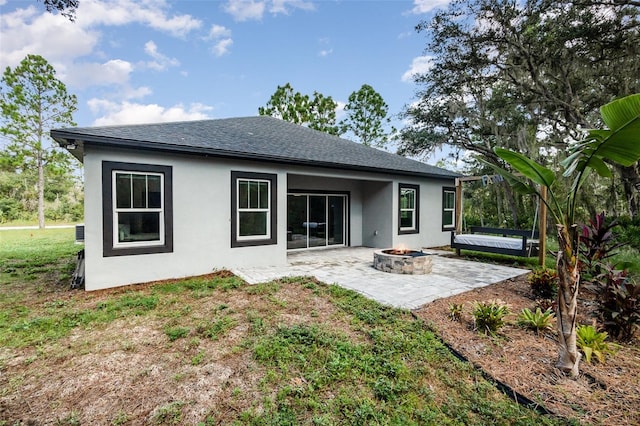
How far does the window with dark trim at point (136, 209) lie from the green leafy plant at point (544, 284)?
7149mm

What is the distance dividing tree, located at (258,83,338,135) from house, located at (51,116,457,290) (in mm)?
15970

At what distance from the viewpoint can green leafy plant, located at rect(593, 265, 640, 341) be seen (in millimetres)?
3449

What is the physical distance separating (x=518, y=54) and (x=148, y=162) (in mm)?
13755

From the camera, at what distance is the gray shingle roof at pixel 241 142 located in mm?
5535

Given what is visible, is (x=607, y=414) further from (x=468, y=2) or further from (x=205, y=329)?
(x=468, y=2)

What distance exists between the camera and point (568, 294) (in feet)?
8.72

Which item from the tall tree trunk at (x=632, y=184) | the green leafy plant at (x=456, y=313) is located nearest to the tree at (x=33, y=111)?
the green leafy plant at (x=456, y=313)

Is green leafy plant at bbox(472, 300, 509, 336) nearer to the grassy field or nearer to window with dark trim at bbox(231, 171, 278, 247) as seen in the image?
the grassy field

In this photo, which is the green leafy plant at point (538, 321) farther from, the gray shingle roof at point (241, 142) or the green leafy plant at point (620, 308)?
the gray shingle roof at point (241, 142)

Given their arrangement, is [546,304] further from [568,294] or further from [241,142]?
[241,142]

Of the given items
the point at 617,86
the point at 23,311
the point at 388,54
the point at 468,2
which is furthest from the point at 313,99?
the point at 23,311

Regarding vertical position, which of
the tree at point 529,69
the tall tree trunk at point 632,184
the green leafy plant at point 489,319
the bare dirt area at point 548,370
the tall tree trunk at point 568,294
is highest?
the tree at point 529,69

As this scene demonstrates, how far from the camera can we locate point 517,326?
12.9 feet

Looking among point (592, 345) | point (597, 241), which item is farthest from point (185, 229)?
point (597, 241)
